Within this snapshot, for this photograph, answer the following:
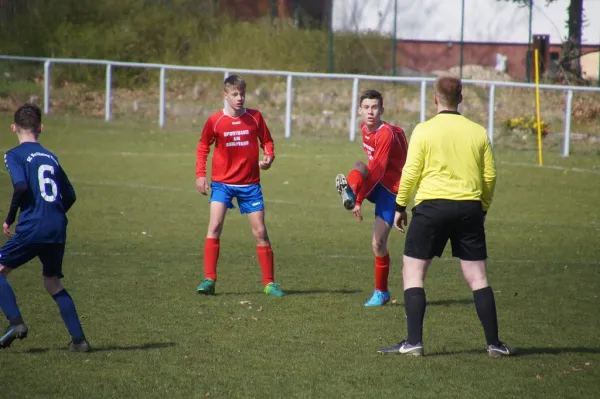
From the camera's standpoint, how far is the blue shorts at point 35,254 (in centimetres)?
683

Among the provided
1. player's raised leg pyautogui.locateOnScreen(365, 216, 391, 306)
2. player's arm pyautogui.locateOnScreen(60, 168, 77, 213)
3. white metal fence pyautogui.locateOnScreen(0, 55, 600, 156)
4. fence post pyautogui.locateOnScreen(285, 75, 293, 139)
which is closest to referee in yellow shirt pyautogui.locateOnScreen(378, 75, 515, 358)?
player's raised leg pyautogui.locateOnScreen(365, 216, 391, 306)

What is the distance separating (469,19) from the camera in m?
34.1

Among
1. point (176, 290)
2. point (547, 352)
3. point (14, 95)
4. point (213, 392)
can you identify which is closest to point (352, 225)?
point (176, 290)

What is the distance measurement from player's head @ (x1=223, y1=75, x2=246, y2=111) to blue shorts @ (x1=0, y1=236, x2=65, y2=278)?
275 cm

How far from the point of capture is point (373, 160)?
8789mm

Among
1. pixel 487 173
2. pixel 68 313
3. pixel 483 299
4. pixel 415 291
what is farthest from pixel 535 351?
pixel 68 313

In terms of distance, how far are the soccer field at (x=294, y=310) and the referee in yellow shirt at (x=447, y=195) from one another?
1.63 feet

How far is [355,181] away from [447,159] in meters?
2.03

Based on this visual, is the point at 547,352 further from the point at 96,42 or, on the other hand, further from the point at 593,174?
the point at 96,42

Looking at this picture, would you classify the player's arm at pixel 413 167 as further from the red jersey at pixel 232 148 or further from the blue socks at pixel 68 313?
the red jersey at pixel 232 148

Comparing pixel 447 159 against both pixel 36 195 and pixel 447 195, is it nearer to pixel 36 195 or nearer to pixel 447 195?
pixel 447 195

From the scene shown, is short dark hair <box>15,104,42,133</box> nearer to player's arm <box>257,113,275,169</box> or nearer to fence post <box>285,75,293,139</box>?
player's arm <box>257,113,275,169</box>

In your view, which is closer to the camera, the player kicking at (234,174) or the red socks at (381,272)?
the red socks at (381,272)

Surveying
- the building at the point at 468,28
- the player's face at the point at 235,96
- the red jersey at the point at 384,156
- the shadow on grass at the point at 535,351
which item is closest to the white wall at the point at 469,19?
the building at the point at 468,28
